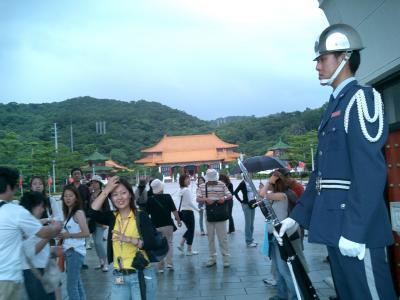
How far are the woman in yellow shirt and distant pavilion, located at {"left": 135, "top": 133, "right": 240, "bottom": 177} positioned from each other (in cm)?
6536

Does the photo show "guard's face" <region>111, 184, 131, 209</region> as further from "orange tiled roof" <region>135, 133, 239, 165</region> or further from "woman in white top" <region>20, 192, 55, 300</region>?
"orange tiled roof" <region>135, 133, 239, 165</region>

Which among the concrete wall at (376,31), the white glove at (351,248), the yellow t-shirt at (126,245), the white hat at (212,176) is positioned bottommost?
the yellow t-shirt at (126,245)

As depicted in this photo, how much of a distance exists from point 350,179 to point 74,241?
3.56m

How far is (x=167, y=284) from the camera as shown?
680 cm

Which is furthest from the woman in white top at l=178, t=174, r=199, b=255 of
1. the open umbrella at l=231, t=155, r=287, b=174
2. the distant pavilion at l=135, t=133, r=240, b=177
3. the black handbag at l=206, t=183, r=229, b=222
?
the distant pavilion at l=135, t=133, r=240, b=177

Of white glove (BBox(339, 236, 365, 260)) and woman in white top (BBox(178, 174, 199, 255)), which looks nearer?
white glove (BBox(339, 236, 365, 260))

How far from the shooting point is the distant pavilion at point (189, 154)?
230 ft

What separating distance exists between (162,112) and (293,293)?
110972 mm

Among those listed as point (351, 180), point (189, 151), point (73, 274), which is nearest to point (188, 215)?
point (73, 274)

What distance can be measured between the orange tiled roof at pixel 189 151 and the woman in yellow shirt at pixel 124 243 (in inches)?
2589

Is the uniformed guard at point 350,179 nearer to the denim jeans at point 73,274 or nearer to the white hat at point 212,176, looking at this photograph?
the denim jeans at point 73,274

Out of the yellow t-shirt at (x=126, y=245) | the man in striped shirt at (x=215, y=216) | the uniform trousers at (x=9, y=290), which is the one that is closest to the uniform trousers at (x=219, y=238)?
the man in striped shirt at (x=215, y=216)

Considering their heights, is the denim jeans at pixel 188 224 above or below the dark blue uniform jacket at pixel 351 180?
below

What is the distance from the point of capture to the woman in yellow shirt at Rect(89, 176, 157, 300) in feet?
12.0
